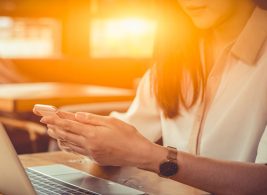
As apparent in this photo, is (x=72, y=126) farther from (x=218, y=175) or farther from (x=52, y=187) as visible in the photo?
(x=218, y=175)

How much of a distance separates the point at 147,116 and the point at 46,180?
0.72 meters

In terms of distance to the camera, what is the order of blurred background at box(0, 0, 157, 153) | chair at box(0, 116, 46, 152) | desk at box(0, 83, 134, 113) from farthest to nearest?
blurred background at box(0, 0, 157, 153)
chair at box(0, 116, 46, 152)
desk at box(0, 83, 134, 113)

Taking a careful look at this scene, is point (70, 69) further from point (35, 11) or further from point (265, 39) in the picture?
point (265, 39)

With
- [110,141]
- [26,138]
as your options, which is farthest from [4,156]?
[26,138]

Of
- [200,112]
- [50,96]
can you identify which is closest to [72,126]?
[200,112]

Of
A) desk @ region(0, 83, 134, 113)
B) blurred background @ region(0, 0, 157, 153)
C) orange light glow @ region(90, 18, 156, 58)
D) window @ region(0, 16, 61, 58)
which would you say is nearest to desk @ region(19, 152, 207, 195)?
desk @ region(0, 83, 134, 113)

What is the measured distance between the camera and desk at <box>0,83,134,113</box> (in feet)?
12.0

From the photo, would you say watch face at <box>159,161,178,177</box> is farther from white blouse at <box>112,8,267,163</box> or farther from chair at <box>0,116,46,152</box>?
chair at <box>0,116,46,152</box>

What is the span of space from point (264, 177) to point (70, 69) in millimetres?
4768

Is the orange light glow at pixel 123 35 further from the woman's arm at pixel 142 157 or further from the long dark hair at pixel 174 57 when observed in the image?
the woman's arm at pixel 142 157

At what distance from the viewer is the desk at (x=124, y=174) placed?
4.47ft

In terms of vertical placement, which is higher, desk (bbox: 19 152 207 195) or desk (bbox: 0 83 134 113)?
desk (bbox: 19 152 207 195)

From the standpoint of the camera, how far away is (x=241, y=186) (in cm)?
138

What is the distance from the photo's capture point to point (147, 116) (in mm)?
2068
